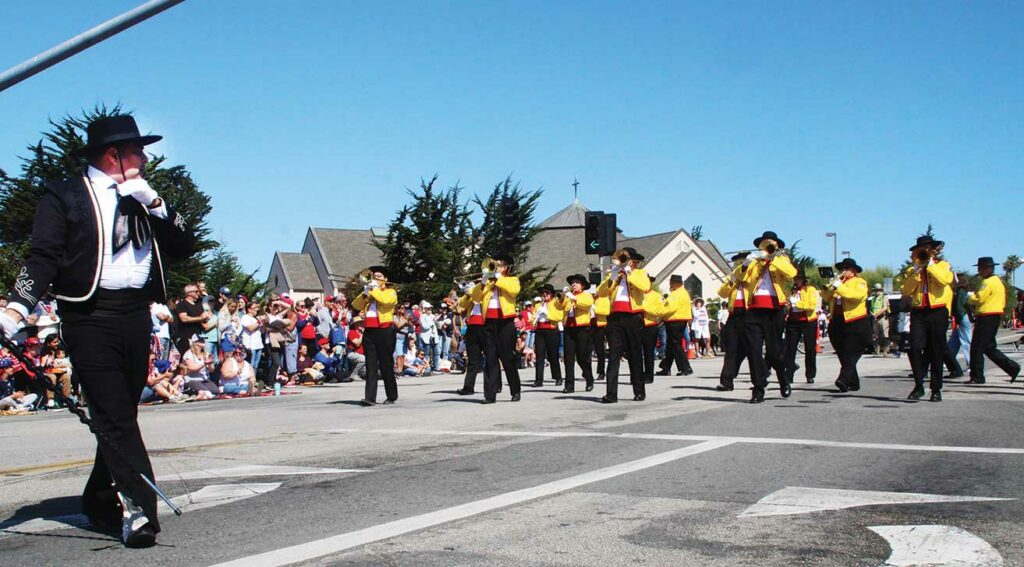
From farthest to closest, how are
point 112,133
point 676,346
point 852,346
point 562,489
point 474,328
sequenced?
1. point 676,346
2. point 852,346
3. point 474,328
4. point 562,489
5. point 112,133

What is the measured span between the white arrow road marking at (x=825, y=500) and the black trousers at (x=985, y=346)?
10.9 metres

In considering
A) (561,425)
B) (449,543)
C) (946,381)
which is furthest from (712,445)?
(946,381)

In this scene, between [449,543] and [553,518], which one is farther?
[553,518]

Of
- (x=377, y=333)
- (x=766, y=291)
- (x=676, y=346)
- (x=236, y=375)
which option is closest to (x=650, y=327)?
(x=676, y=346)

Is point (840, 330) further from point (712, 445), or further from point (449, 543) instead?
point (449, 543)

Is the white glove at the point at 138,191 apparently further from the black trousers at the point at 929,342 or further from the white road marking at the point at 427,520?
the black trousers at the point at 929,342

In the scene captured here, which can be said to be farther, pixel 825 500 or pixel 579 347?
pixel 579 347

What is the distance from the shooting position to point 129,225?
501cm

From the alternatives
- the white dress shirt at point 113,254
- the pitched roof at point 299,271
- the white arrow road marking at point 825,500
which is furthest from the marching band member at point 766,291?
the pitched roof at point 299,271

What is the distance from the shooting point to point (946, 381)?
16953 millimetres

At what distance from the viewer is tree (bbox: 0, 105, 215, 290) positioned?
117 ft

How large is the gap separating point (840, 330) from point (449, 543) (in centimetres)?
1160

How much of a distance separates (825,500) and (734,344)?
8.38 meters

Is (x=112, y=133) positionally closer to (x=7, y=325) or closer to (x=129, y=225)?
(x=129, y=225)
